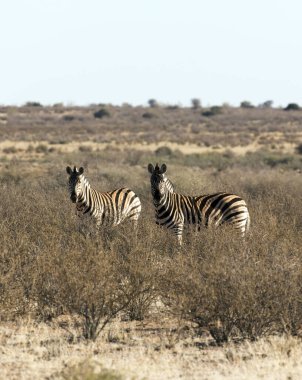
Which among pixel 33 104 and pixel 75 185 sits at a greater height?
pixel 33 104

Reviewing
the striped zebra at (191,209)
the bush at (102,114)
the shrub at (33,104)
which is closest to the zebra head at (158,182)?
the striped zebra at (191,209)

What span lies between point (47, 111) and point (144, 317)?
272 feet

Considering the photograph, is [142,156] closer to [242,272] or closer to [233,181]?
[233,181]

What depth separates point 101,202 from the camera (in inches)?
633

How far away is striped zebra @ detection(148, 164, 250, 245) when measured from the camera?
1498cm

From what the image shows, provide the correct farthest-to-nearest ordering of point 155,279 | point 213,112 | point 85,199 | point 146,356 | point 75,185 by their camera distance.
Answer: point 213,112
point 85,199
point 75,185
point 155,279
point 146,356

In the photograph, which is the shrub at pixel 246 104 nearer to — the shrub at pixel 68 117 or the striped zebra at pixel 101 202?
the shrub at pixel 68 117

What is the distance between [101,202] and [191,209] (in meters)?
1.79

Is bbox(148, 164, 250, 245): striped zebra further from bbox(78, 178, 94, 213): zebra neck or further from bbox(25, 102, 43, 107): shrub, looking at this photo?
bbox(25, 102, 43, 107): shrub

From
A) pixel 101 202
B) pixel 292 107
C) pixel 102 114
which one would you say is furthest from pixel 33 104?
pixel 101 202

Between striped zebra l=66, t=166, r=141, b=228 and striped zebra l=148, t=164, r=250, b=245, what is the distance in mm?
656

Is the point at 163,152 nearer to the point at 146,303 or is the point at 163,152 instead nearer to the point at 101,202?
the point at 101,202

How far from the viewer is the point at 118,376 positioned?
7988 millimetres

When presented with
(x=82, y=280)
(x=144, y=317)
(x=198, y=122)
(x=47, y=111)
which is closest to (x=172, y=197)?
(x=144, y=317)
